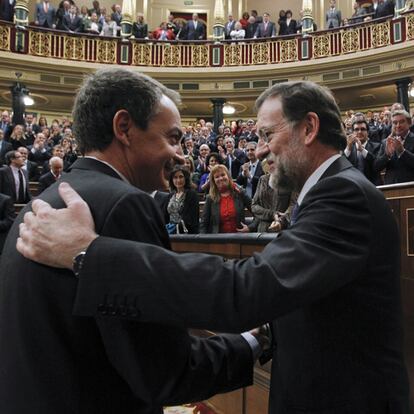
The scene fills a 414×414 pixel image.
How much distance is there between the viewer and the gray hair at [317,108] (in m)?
1.26

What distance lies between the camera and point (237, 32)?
604 inches

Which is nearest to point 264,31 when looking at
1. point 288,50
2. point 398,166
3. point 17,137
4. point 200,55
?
point 288,50

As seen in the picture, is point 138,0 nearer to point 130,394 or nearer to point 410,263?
point 410,263

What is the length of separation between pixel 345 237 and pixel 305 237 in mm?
84

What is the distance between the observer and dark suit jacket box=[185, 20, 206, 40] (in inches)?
618

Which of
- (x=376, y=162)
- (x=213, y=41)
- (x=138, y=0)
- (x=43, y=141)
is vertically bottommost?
(x=376, y=162)

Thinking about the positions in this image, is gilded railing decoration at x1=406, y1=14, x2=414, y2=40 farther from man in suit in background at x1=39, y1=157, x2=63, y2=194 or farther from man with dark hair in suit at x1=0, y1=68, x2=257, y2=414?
man with dark hair in suit at x1=0, y1=68, x2=257, y2=414

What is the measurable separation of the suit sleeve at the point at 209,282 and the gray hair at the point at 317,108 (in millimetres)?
422

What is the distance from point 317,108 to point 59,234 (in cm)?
73

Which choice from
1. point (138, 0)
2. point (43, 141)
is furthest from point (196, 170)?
point (138, 0)

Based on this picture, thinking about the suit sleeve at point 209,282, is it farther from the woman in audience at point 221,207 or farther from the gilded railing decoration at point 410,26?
the gilded railing decoration at point 410,26

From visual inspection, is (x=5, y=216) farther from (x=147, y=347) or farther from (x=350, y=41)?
(x=350, y=41)

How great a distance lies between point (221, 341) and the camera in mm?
1094

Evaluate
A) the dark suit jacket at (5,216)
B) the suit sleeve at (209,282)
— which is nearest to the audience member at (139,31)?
the dark suit jacket at (5,216)
